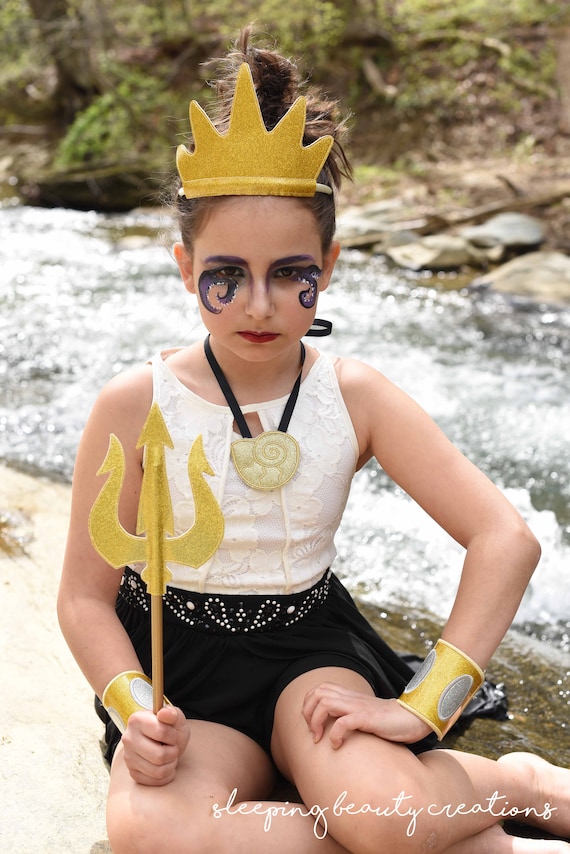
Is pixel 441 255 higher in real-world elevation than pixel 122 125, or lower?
lower

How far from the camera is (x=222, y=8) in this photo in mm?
10977

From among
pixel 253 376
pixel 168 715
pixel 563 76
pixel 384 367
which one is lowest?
pixel 384 367

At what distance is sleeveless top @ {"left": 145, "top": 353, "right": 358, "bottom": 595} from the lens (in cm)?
165

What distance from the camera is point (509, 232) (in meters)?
6.49

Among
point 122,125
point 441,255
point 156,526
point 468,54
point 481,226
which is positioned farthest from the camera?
point 122,125

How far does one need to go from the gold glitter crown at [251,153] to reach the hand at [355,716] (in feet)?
2.72

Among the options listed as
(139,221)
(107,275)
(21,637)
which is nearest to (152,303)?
(107,275)

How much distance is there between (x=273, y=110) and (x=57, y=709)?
1.26 metres

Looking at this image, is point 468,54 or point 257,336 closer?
point 257,336

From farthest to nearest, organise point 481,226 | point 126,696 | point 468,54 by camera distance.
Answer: point 468,54
point 481,226
point 126,696

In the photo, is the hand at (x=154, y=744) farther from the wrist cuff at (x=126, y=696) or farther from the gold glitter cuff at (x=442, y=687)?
the gold glitter cuff at (x=442, y=687)

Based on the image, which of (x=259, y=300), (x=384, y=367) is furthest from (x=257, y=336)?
(x=384, y=367)

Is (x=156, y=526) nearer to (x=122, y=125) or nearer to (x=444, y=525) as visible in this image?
(x=444, y=525)

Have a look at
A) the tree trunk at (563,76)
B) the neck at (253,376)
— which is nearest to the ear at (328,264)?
the neck at (253,376)
